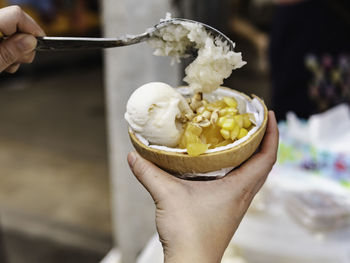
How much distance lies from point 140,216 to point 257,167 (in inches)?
72.4

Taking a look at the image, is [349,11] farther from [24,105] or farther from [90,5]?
[90,5]

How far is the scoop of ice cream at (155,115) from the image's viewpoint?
1.07m

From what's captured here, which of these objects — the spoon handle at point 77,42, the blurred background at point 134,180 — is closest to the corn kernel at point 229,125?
the spoon handle at point 77,42

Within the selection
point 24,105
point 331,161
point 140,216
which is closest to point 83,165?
point 140,216

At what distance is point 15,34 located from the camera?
1.16 m

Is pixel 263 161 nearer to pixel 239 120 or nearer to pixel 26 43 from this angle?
pixel 239 120

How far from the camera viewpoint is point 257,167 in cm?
107

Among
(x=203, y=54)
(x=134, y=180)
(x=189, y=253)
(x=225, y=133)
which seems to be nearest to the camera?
(x=189, y=253)

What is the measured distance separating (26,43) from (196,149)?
23.2 inches

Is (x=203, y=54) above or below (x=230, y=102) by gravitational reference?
above

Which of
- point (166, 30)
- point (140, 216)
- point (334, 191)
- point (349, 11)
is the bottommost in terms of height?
point (140, 216)

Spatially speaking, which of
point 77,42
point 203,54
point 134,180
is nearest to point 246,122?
point 203,54

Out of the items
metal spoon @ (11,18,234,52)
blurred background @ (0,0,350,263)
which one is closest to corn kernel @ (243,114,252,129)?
metal spoon @ (11,18,234,52)

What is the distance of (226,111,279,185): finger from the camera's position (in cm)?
105
